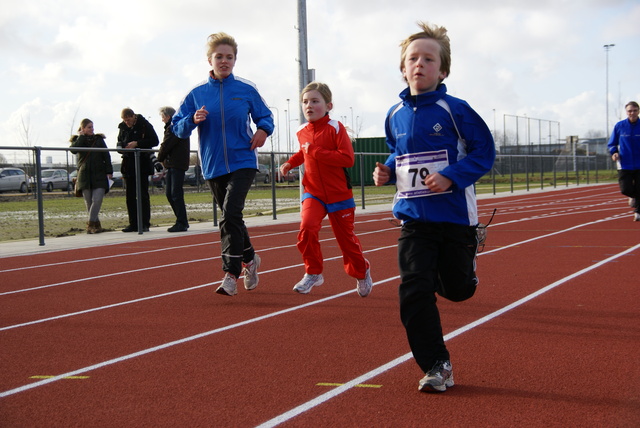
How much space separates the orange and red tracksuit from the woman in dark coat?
733 centimetres

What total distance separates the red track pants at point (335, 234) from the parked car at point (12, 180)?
24.4ft

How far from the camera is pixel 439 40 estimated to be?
3.95 metres

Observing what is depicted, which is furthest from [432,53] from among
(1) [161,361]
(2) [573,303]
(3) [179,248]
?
(3) [179,248]

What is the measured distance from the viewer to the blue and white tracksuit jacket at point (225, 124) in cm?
660

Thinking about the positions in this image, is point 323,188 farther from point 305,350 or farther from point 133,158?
point 133,158

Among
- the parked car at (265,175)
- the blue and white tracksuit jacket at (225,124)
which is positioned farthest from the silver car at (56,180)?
the blue and white tracksuit jacket at (225,124)

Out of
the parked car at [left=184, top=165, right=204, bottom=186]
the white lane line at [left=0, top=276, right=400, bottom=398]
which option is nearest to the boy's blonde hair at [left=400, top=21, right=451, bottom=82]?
the white lane line at [left=0, top=276, right=400, bottom=398]

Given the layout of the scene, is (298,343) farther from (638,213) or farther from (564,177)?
(564,177)

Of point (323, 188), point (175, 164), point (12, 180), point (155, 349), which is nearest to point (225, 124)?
point (323, 188)

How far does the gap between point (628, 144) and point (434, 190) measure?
1087 cm

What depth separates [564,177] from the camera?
38.6 meters

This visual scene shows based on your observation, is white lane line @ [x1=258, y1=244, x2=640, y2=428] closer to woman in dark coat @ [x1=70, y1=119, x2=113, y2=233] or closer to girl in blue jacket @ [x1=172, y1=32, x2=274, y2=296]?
girl in blue jacket @ [x1=172, y1=32, x2=274, y2=296]

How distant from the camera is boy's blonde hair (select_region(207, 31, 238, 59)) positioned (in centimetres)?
657

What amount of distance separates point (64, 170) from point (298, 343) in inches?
397
